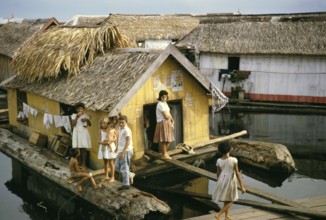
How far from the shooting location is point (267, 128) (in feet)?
55.9

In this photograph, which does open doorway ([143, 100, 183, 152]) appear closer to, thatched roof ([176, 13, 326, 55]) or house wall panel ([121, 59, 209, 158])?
house wall panel ([121, 59, 209, 158])

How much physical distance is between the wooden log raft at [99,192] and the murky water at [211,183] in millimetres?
542

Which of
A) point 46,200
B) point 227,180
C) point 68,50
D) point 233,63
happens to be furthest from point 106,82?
point 233,63

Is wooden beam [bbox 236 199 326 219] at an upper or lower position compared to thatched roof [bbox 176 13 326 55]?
lower

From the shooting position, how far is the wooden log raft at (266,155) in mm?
11641

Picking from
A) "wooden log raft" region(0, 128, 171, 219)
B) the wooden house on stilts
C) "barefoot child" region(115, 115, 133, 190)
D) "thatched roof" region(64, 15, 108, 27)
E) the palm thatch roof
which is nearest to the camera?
"wooden log raft" region(0, 128, 171, 219)

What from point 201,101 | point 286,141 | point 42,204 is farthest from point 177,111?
point 286,141

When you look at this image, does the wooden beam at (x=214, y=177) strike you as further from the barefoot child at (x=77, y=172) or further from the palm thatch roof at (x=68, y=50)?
the palm thatch roof at (x=68, y=50)

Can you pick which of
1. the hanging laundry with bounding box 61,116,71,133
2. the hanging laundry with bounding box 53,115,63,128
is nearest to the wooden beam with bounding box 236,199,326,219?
the hanging laundry with bounding box 61,116,71,133

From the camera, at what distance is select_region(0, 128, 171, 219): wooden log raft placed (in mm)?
8133

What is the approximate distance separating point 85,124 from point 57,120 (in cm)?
189

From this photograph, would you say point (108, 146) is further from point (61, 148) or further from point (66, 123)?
point (61, 148)

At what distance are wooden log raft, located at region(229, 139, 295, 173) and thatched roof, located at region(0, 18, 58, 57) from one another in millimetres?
16811

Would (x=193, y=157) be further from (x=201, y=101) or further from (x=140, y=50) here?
(x=140, y=50)
